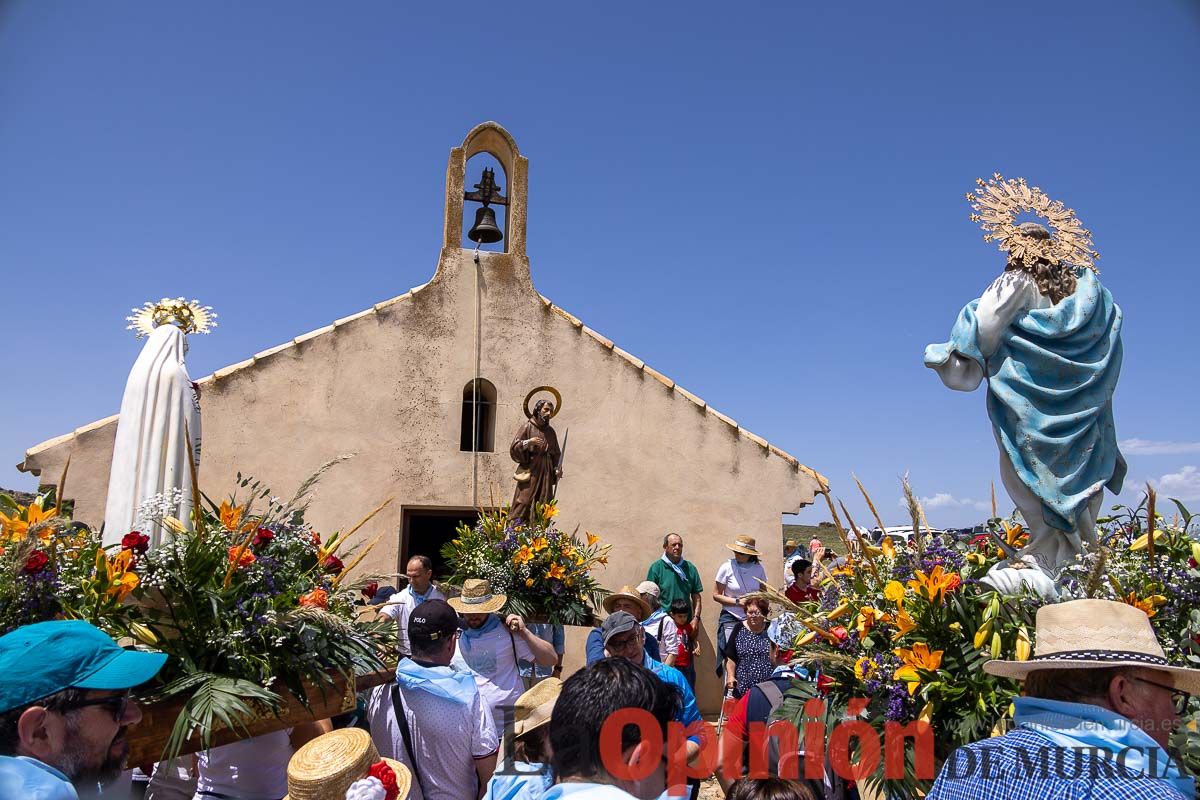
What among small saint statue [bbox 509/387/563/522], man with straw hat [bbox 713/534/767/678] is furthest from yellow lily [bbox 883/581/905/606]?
man with straw hat [bbox 713/534/767/678]

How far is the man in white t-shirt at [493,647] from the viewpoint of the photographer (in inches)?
205

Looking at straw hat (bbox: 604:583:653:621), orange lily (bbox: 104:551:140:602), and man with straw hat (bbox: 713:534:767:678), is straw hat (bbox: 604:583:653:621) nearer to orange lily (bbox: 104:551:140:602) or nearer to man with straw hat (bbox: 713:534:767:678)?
man with straw hat (bbox: 713:534:767:678)


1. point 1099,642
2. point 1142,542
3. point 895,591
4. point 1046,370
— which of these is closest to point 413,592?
point 895,591

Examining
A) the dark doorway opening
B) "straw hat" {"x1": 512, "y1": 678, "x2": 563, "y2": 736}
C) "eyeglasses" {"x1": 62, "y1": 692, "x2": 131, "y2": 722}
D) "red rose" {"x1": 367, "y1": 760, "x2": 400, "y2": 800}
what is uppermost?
the dark doorway opening

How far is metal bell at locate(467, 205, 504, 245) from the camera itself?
1141 cm

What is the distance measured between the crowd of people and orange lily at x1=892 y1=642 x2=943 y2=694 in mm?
457

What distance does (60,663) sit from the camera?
2.14 metres

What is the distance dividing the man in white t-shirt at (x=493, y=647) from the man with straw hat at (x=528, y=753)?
75 cm

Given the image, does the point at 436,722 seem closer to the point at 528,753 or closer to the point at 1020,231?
the point at 528,753

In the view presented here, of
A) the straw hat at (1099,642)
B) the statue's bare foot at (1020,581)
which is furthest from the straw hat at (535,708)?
the straw hat at (1099,642)

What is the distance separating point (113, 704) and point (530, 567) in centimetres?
569

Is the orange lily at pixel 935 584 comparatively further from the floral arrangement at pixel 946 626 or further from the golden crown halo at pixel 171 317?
the golden crown halo at pixel 171 317

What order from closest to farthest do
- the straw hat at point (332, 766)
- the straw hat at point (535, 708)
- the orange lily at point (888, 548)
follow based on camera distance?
the straw hat at point (332, 766) → the orange lily at point (888, 548) → the straw hat at point (535, 708)

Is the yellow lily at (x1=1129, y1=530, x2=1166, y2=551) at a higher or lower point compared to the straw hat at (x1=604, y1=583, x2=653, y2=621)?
higher
